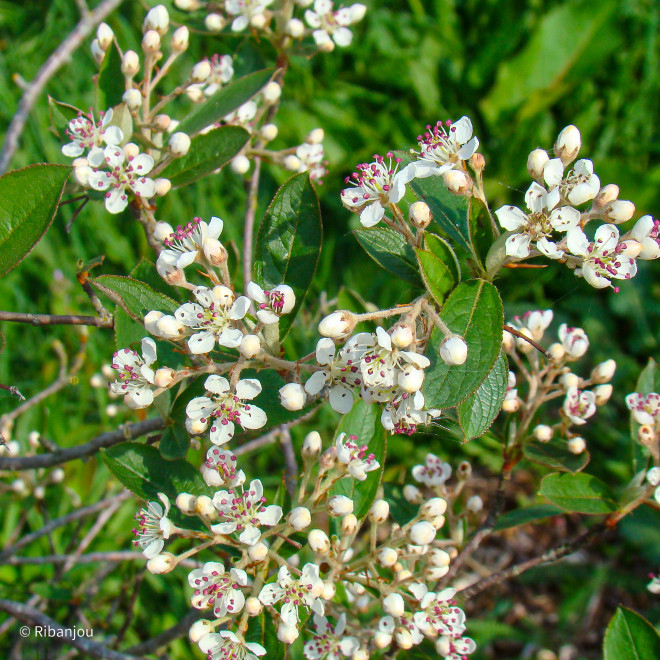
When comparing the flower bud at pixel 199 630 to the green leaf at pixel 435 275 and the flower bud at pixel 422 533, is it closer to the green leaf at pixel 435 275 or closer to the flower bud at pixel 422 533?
the flower bud at pixel 422 533

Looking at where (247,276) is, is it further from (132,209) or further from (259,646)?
(259,646)

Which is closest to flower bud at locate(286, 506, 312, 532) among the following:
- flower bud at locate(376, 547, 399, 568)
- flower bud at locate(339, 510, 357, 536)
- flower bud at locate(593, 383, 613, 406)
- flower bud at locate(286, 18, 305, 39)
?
flower bud at locate(339, 510, 357, 536)

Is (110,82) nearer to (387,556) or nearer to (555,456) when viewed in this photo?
(387,556)

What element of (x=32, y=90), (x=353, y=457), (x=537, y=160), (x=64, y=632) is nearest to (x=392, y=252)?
(x=537, y=160)

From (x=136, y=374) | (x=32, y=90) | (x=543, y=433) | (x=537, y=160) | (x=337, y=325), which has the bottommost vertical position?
(x=543, y=433)

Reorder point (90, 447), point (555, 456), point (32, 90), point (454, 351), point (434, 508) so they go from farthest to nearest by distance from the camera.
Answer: point (32, 90), point (90, 447), point (555, 456), point (434, 508), point (454, 351)

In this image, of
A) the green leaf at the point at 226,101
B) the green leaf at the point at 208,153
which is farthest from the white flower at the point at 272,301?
the green leaf at the point at 226,101

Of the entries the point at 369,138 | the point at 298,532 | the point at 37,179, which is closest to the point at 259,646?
the point at 298,532
